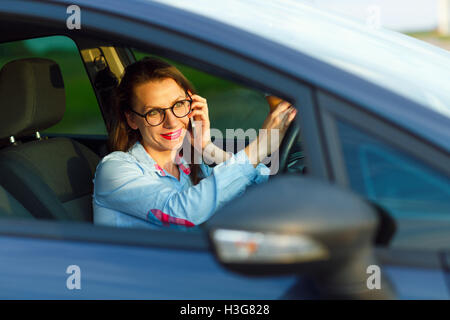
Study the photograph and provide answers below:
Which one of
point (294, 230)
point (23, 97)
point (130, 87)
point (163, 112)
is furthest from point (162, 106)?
point (294, 230)

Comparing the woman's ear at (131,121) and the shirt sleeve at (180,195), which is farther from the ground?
the woman's ear at (131,121)

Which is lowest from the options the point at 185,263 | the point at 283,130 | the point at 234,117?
the point at 185,263

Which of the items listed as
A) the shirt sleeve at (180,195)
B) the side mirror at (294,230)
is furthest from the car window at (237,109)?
the side mirror at (294,230)

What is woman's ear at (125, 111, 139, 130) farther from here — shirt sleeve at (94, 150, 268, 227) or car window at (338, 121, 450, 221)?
Result: car window at (338, 121, 450, 221)

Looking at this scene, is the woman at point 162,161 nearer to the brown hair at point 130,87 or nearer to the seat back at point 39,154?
the brown hair at point 130,87

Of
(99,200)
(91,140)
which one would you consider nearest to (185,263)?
(99,200)

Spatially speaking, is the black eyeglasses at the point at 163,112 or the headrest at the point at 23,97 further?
the headrest at the point at 23,97

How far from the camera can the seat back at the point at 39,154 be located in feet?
7.66

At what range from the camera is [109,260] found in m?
1.35

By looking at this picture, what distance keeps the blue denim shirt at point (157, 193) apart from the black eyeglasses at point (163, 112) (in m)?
0.14

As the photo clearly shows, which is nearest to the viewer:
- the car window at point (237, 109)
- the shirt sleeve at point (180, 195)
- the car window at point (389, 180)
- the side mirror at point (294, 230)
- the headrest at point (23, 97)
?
the side mirror at point (294, 230)

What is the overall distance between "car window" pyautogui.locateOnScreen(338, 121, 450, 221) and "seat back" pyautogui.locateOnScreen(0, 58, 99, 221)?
1322 mm

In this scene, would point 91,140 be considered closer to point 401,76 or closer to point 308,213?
point 401,76
